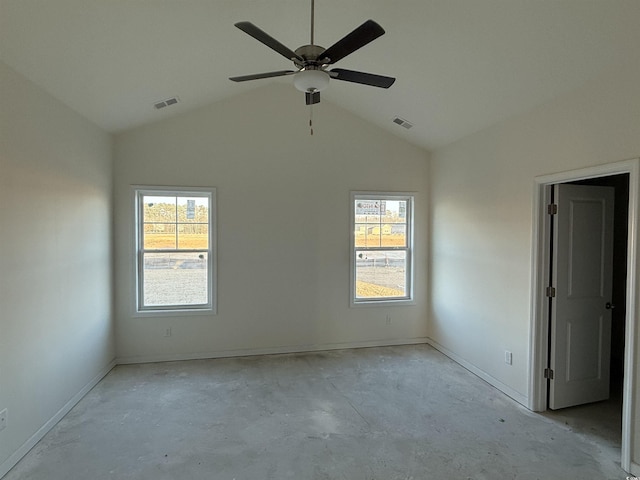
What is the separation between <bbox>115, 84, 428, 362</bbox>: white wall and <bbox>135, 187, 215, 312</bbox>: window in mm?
137

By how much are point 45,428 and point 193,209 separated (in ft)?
8.68

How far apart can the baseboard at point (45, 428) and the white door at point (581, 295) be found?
4.34 m

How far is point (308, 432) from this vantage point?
2930mm

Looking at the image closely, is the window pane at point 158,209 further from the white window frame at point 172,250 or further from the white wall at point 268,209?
the white wall at point 268,209

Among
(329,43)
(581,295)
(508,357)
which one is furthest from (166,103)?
(581,295)

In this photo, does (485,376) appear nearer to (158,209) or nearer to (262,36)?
(262,36)

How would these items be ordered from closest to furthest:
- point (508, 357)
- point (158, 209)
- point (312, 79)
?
point (312, 79) < point (508, 357) < point (158, 209)

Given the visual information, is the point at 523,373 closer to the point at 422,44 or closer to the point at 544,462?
the point at 544,462

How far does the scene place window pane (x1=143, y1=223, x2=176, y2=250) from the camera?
4.54m

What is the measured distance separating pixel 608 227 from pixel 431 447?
8.63ft

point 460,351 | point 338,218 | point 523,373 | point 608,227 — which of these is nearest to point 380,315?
point 460,351

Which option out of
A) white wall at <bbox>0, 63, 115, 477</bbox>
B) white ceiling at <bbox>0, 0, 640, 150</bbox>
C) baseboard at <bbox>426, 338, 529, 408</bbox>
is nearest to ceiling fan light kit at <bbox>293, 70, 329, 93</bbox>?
white ceiling at <bbox>0, 0, 640, 150</bbox>

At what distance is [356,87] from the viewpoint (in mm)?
4250

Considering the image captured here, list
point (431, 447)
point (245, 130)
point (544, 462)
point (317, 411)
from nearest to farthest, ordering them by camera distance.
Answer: point (544, 462) → point (431, 447) → point (317, 411) → point (245, 130)
